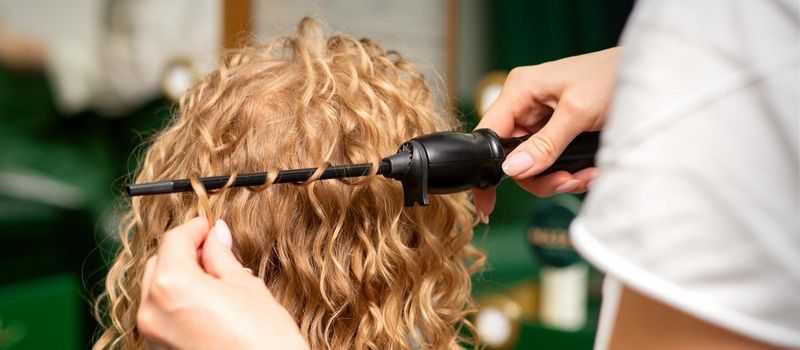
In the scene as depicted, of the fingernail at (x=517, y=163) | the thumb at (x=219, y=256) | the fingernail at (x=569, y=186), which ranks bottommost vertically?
the fingernail at (x=569, y=186)

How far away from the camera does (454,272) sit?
878mm

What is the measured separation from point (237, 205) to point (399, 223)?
167 mm

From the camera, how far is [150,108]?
1.62 m

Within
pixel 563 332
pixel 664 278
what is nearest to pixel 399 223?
pixel 664 278

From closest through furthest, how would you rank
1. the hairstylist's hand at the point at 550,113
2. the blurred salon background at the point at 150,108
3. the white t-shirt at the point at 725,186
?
the white t-shirt at the point at 725,186, the hairstylist's hand at the point at 550,113, the blurred salon background at the point at 150,108

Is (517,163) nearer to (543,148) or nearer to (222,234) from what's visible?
(543,148)

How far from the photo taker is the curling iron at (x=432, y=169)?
62cm

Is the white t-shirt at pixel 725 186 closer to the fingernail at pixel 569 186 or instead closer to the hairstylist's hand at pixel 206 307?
the hairstylist's hand at pixel 206 307

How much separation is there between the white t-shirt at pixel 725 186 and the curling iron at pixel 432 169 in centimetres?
30

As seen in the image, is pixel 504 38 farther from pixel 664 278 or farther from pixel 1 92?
pixel 664 278

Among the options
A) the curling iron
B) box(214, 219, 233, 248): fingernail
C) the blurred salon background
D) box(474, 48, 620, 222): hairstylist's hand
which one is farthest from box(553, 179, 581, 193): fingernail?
the blurred salon background

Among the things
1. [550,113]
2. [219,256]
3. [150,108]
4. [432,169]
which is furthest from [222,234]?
[150,108]

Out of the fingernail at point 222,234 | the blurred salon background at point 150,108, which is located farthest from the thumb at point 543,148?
the blurred salon background at point 150,108

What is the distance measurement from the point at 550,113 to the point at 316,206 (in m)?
0.30
